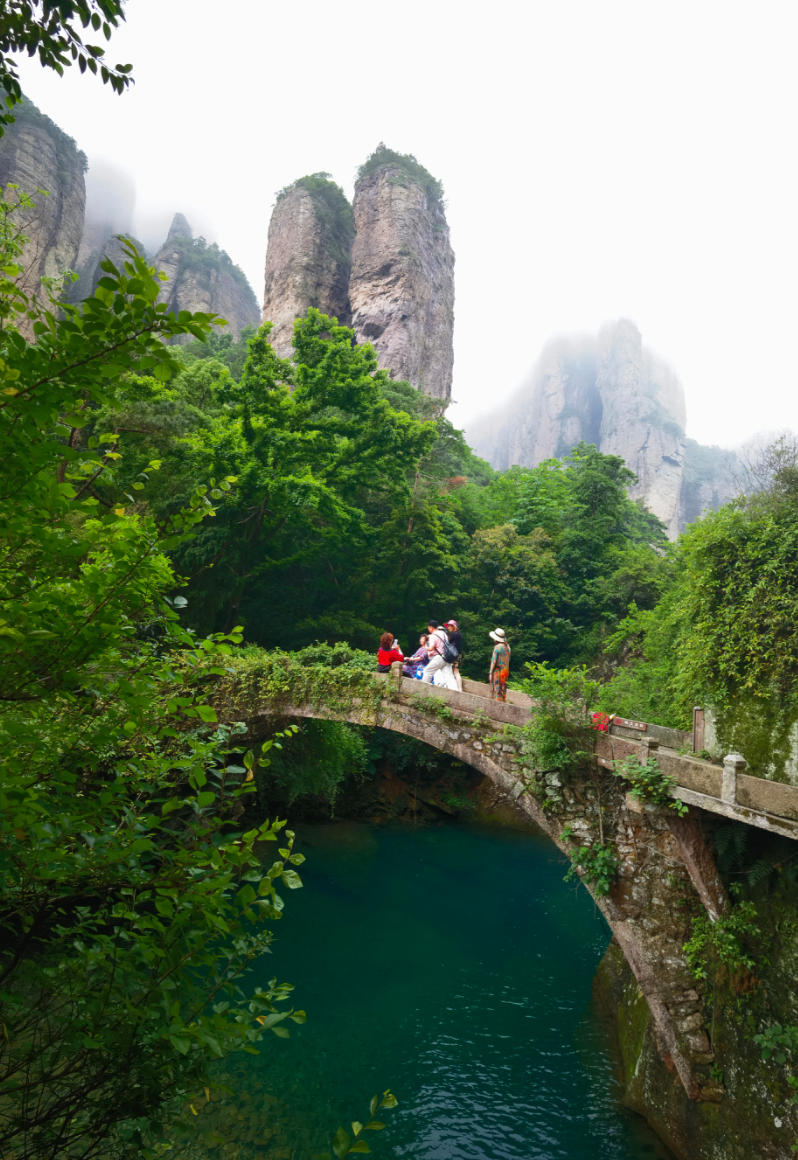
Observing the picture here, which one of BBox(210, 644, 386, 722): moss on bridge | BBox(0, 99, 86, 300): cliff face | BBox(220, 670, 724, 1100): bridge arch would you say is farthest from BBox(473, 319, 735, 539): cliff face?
BBox(220, 670, 724, 1100): bridge arch

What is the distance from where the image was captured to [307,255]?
1296 inches

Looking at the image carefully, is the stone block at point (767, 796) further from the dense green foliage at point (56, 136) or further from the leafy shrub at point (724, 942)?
the dense green foliage at point (56, 136)

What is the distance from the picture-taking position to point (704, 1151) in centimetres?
496

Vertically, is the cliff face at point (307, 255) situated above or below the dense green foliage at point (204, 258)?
below

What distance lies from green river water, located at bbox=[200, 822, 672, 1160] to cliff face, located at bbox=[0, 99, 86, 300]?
3589cm

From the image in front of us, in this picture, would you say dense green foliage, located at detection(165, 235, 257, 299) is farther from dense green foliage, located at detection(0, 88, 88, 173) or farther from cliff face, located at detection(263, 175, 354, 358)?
cliff face, located at detection(263, 175, 354, 358)

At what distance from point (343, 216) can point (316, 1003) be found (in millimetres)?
39481

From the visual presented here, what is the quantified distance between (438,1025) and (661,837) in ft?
14.7

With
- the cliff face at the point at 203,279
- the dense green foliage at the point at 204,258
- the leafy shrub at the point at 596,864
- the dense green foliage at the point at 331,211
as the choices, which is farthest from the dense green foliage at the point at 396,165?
the leafy shrub at the point at 596,864

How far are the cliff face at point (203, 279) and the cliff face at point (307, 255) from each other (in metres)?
11.5

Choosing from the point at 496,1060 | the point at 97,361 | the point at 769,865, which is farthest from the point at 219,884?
the point at 496,1060

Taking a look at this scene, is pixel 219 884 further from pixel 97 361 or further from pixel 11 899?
pixel 97 361

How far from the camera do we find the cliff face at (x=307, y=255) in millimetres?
32188

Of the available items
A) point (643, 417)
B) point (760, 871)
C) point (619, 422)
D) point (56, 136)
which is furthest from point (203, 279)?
point (760, 871)
